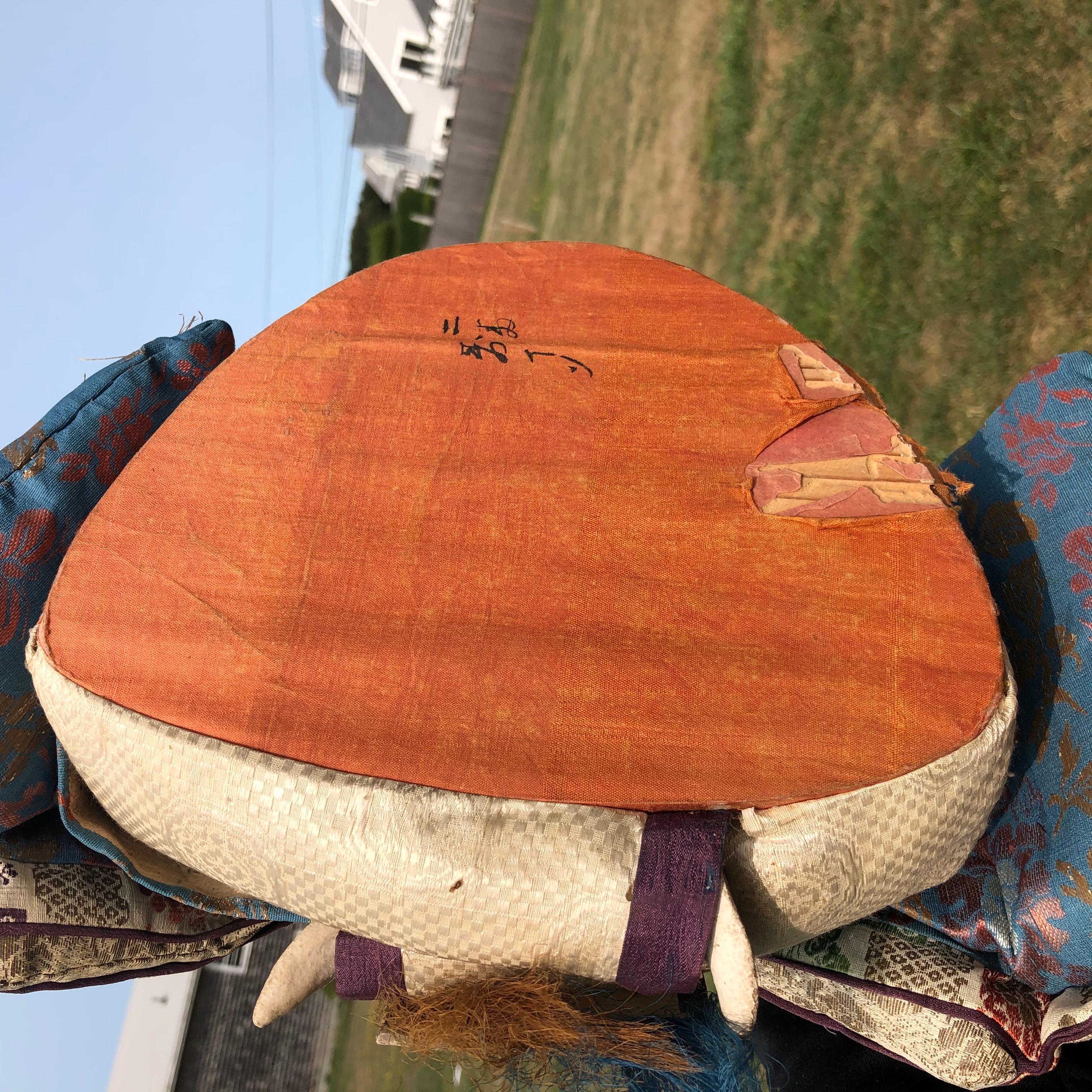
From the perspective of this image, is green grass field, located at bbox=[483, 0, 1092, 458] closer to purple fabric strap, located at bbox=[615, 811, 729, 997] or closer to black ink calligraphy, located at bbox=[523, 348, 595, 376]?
black ink calligraphy, located at bbox=[523, 348, 595, 376]

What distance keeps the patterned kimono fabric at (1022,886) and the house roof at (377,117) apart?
11581 millimetres

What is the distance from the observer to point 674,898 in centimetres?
113

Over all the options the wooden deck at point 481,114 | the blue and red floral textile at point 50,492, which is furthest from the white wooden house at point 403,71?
the blue and red floral textile at point 50,492

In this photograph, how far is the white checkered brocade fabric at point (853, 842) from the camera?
3.78 feet

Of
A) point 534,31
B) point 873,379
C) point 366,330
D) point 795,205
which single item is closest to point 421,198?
point 534,31

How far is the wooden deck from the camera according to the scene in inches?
343

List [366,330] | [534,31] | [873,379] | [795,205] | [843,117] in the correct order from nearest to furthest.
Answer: [366,330], [873,379], [843,117], [795,205], [534,31]

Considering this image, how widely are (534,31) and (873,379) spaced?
7.43 metres

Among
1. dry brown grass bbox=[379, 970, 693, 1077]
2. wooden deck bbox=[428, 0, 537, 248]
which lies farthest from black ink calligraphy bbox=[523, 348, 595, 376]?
wooden deck bbox=[428, 0, 537, 248]

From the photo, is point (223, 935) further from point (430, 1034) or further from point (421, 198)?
point (421, 198)

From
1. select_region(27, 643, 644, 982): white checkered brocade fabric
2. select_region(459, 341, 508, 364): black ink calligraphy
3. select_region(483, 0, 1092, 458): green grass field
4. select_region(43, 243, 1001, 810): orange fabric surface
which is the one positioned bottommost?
select_region(27, 643, 644, 982): white checkered brocade fabric

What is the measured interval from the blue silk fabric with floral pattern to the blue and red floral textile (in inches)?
56.8

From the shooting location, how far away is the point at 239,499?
4.66ft

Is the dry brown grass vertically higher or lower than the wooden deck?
lower
